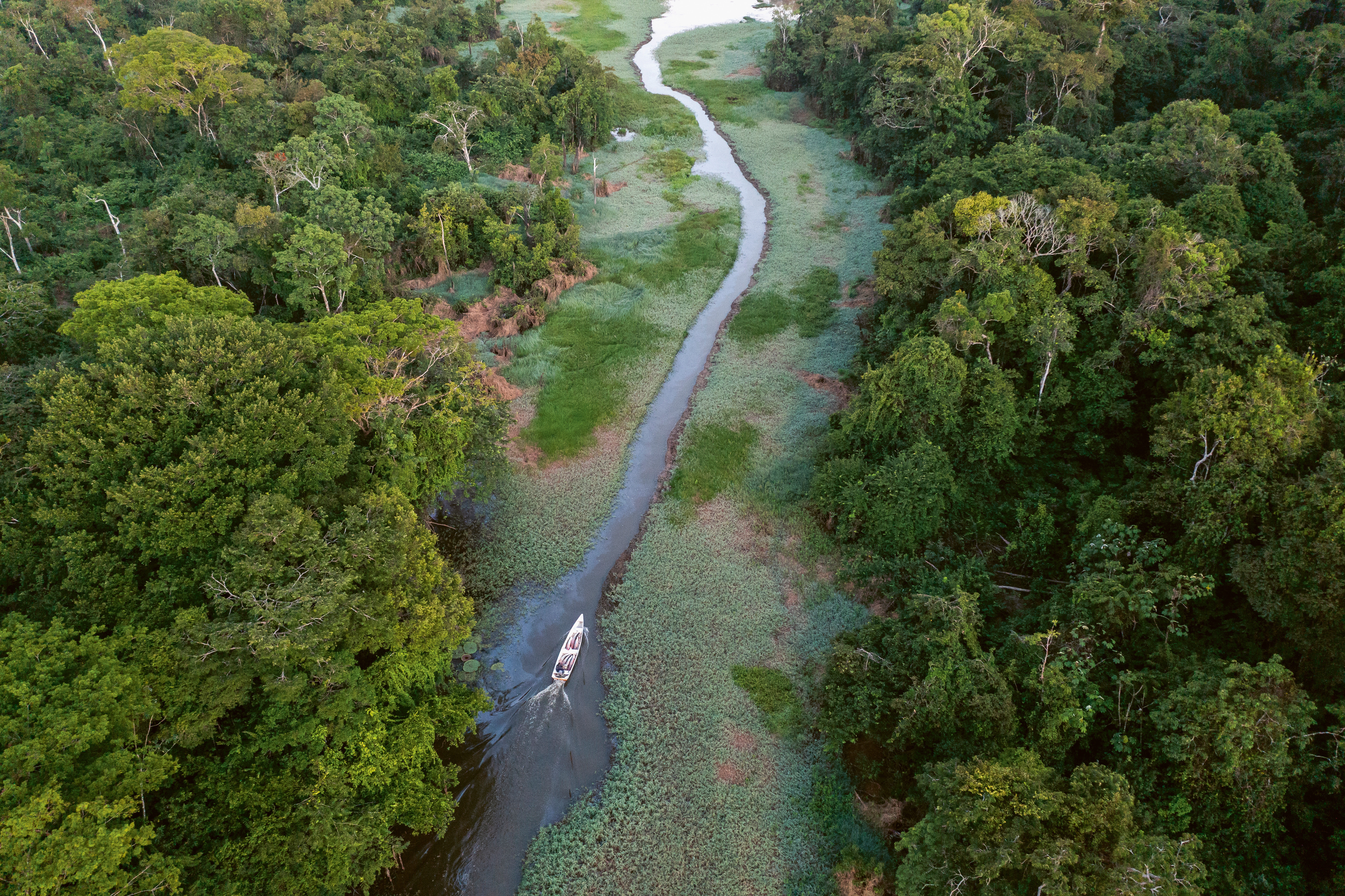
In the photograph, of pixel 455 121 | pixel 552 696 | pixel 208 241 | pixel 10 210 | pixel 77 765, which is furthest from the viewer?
pixel 455 121

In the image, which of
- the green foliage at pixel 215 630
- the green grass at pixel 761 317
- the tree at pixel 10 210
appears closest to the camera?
the green foliage at pixel 215 630

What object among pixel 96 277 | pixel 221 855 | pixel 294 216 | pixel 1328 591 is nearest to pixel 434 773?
pixel 221 855

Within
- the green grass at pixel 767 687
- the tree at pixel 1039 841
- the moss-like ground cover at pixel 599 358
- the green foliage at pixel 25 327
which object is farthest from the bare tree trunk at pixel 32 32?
the tree at pixel 1039 841

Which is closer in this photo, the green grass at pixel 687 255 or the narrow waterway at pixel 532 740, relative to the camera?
the narrow waterway at pixel 532 740

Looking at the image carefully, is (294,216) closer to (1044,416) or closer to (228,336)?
(228,336)

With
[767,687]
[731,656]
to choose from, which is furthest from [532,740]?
[767,687]

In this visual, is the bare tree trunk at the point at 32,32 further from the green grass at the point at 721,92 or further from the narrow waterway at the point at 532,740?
the narrow waterway at the point at 532,740

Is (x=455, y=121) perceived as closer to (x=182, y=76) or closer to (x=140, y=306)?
(x=182, y=76)
